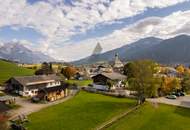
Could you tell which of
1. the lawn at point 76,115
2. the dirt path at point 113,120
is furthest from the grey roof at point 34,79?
the dirt path at point 113,120

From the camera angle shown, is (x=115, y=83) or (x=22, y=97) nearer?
(x=22, y=97)

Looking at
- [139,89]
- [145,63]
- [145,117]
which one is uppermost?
[145,63]

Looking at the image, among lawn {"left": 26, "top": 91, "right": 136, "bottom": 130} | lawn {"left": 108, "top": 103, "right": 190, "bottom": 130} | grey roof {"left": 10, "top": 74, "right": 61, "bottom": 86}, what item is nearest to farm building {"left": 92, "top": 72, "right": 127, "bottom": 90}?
grey roof {"left": 10, "top": 74, "right": 61, "bottom": 86}

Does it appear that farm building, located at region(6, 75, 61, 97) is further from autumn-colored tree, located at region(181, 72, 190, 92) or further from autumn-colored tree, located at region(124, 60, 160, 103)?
autumn-colored tree, located at region(181, 72, 190, 92)

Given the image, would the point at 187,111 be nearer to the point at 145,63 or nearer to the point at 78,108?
the point at 145,63


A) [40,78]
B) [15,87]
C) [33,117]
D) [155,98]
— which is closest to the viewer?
[33,117]

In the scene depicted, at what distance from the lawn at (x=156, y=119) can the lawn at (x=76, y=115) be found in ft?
13.5

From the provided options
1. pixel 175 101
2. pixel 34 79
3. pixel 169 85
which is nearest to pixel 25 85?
pixel 34 79

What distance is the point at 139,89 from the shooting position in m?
73.5

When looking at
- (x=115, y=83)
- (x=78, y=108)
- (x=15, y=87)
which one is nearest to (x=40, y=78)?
(x=15, y=87)

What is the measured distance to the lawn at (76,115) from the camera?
2010 inches

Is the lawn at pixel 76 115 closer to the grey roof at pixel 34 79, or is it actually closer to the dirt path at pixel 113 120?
the dirt path at pixel 113 120

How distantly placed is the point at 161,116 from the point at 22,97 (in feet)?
149

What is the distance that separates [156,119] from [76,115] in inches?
704
